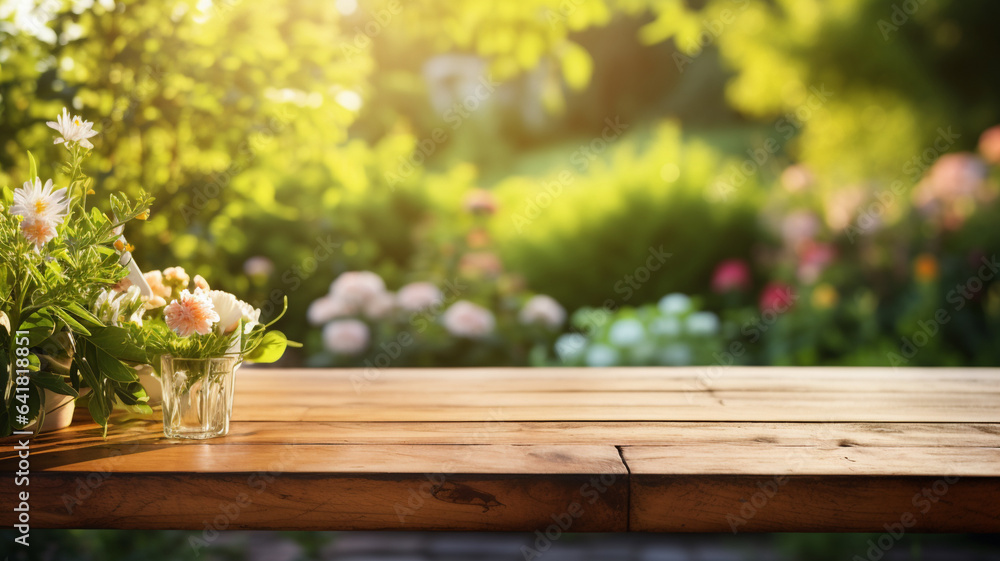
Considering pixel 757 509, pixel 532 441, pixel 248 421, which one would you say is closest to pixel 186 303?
pixel 248 421

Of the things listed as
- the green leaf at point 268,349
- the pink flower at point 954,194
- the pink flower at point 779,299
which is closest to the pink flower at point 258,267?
the pink flower at point 779,299

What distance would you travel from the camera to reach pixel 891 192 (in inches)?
151

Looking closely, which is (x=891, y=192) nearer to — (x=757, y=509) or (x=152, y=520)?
(x=757, y=509)

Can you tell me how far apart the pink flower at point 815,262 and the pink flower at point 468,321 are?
1683 mm

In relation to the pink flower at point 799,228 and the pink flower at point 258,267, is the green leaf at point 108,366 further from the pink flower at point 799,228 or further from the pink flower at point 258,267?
the pink flower at point 799,228

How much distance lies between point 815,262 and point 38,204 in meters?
3.56

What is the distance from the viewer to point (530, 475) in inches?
36.9

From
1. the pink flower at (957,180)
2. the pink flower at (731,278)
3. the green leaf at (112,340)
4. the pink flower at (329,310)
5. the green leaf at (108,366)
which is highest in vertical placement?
the pink flower at (957,180)

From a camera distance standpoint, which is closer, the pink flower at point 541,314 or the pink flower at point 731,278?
the pink flower at point 541,314

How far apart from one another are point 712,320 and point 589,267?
0.94 m

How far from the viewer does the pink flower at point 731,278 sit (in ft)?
13.3

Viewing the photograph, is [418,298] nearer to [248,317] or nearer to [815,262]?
[815,262]

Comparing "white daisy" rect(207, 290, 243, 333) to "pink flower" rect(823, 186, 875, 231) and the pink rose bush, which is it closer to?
the pink rose bush

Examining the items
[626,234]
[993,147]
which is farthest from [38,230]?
[993,147]
